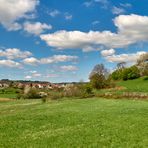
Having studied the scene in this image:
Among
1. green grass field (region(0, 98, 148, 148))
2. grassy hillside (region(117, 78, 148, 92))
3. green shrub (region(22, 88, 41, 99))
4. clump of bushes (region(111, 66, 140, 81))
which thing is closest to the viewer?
green grass field (region(0, 98, 148, 148))

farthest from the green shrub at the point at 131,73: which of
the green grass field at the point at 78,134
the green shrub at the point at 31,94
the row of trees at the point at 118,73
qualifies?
the green grass field at the point at 78,134

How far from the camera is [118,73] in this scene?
148m

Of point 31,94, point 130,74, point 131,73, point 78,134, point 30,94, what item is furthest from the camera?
point 130,74

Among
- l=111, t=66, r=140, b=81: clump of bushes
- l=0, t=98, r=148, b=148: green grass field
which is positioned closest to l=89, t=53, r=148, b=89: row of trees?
l=111, t=66, r=140, b=81: clump of bushes

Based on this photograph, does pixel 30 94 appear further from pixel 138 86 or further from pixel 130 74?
pixel 130 74

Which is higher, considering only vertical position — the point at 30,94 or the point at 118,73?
the point at 118,73

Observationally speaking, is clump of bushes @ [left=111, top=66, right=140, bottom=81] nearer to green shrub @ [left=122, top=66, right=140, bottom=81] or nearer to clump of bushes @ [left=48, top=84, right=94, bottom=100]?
green shrub @ [left=122, top=66, right=140, bottom=81]

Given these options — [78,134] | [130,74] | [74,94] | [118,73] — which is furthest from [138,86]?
[78,134]

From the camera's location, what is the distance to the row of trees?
103m

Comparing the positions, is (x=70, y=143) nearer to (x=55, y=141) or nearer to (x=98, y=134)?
(x=55, y=141)

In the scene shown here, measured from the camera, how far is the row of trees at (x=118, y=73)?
103 metres

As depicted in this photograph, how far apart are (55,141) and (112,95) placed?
52.4m

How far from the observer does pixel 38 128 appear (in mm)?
27656

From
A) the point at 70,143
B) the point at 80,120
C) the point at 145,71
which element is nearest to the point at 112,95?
the point at 80,120
